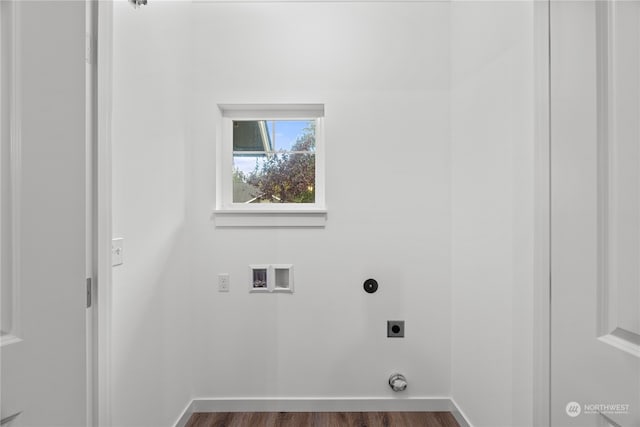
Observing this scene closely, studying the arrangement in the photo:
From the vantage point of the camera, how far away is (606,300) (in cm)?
78

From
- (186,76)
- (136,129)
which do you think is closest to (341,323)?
(136,129)

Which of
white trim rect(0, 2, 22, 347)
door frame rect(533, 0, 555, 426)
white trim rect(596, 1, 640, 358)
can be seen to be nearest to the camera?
white trim rect(0, 2, 22, 347)

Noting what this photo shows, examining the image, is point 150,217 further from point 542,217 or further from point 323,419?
point 542,217

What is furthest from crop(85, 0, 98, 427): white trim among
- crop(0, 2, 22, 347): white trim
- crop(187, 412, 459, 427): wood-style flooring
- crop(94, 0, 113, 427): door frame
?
crop(187, 412, 459, 427): wood-style flooring

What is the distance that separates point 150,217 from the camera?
1.59 m

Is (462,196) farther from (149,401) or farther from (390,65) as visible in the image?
(149,401)

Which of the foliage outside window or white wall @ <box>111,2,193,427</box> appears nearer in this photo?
white wall @ <box>111,2,193,427</box>

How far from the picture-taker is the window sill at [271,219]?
2.06 meters

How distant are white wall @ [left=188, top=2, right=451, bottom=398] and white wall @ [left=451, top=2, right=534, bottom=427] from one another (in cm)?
14

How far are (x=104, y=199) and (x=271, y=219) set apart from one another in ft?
3.74

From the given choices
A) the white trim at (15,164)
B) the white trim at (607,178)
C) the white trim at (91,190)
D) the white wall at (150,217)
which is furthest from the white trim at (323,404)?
the white trim at (15,164)

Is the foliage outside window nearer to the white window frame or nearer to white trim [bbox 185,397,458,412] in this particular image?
the white window frame

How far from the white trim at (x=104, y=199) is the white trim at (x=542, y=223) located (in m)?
1.25

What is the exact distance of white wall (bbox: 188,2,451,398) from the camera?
2057mm
